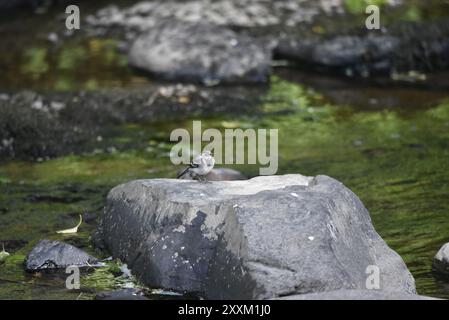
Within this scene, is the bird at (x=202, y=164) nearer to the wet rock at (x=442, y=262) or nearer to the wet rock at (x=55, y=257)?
the wet rock at (x=55, y=257)

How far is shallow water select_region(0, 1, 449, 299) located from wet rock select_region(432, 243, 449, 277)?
0.34 feet

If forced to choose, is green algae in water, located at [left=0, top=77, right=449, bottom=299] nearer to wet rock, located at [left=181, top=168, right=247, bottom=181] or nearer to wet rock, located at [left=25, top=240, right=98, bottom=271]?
wet rock, located at [left=25, top=240, right=98, bottom=271]

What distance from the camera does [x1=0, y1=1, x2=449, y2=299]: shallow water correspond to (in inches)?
306

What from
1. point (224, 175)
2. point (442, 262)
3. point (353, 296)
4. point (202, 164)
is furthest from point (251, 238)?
point (224, 175)

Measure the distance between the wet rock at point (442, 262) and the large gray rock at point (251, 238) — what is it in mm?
540

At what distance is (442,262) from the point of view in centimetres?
691

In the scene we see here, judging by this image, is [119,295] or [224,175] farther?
[224,175]

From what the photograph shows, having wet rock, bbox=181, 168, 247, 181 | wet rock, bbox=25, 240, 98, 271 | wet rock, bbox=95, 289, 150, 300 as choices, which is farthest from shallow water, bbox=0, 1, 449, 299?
wet rock, bbox=181, 168, 247, 181

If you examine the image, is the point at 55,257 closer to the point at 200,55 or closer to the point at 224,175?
the point at 224,175

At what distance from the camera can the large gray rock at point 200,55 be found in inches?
545

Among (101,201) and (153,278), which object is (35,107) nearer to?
(101,201)

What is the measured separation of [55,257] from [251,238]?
5.96ft

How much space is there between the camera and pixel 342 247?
6082 mm

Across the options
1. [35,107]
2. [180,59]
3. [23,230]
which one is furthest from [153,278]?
[180,59]
